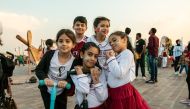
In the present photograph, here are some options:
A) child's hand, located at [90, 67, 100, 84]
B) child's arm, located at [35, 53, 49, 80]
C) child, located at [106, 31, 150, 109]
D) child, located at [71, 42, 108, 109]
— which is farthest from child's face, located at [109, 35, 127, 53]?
child's arm, located at [35, 53, 49, 80]

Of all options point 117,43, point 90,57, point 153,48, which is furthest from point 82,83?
point 153,48

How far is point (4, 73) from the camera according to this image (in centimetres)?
570

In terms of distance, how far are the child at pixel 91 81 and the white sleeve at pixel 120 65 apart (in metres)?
0.17

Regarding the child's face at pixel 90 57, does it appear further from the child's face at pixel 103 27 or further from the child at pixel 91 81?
the child's face at pixel 103 27

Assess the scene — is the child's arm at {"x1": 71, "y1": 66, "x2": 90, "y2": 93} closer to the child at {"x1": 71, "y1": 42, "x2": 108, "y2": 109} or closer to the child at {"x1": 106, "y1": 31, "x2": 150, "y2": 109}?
the child at {"x1": 71, "y1": 42, "x2": 108, "y2": 109}

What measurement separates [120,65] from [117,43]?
253mm

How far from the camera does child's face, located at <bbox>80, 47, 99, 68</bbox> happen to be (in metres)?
3.85

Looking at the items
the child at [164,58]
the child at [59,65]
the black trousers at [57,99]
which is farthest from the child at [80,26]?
the child at [164,58]

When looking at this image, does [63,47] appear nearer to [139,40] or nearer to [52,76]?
[52,76]

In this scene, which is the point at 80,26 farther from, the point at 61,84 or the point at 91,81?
the point at 61,84

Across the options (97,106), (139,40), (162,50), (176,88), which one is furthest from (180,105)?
(162,50)

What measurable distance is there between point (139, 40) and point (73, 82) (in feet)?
32.5

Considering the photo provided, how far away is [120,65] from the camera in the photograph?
3.87m

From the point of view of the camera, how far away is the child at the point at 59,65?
13.3ft
